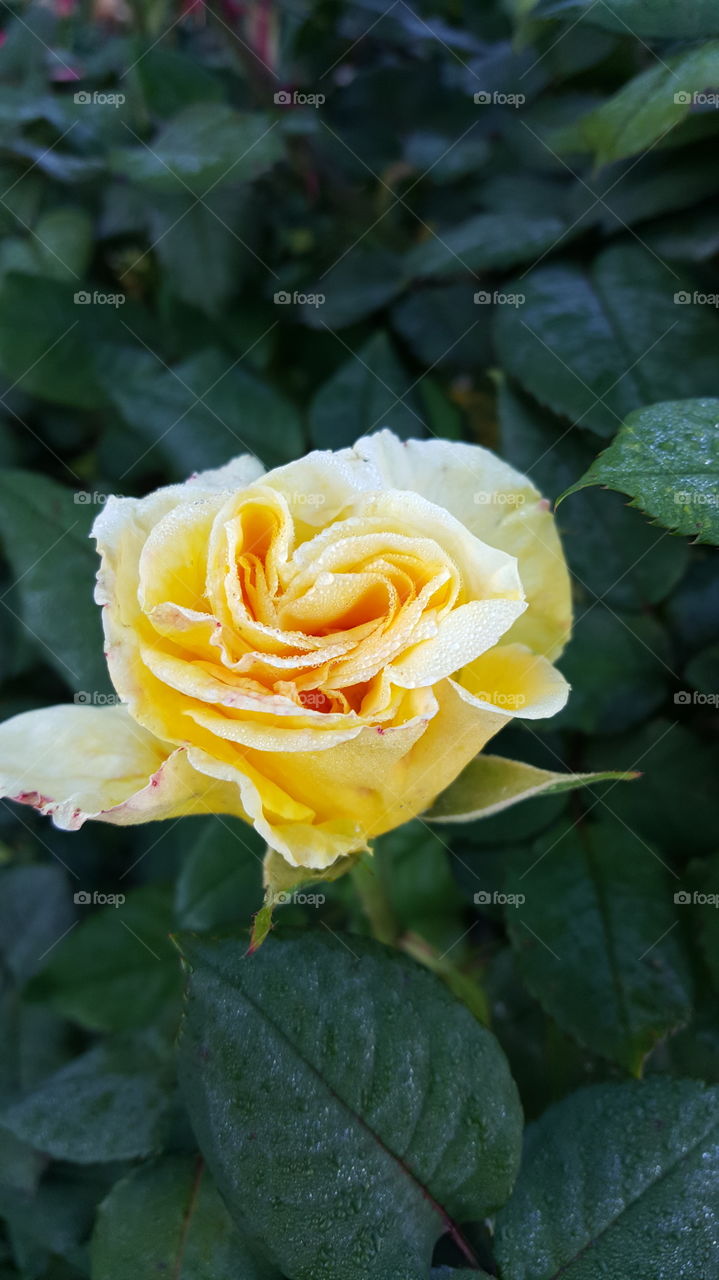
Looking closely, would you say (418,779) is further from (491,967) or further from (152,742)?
(491,967)

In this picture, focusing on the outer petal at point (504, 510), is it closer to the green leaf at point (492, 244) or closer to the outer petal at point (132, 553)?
Result: the outer petal at point (132, 553)

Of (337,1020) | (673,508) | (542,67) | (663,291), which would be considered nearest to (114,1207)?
(337,1020)

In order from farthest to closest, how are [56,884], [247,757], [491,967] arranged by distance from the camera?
1. [56,884]
2. [491,967]
3. [247,757]

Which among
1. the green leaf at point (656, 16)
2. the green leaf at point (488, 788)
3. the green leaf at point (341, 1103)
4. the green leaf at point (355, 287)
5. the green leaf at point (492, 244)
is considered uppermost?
the green leaf at point (656, 16)

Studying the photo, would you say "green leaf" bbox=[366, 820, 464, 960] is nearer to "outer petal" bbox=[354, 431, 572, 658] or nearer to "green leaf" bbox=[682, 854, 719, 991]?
"green leaf" bbox=[682, 854, 719, 991]

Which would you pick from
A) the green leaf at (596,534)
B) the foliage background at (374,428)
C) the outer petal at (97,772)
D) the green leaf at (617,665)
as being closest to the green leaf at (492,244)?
the foliage background at (374,428)

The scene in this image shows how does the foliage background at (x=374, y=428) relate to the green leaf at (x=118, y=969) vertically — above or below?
above
